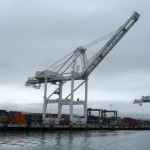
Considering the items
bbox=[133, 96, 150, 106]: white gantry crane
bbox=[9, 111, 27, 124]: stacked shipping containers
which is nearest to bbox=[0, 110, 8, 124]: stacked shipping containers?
bbox=[9, 111, 27, 124]: stacked shipping containers

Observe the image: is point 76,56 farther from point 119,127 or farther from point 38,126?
point 119,127

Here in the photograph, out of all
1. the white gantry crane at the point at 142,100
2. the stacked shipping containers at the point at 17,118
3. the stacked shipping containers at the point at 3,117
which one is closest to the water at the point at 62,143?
the stacked shipping containers at the point at 3,117

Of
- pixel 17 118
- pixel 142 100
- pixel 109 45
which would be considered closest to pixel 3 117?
pixel 17 118

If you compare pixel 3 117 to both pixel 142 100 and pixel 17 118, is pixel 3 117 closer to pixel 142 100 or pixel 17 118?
pixel 17 118

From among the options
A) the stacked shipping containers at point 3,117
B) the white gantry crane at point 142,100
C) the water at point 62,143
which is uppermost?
the white gantry crane at point 142,100

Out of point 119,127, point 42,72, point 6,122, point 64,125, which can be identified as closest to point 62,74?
point 42,72

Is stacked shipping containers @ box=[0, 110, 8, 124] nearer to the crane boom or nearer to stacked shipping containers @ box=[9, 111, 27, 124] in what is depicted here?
stacked shipping containers @ box=[9, 111, 27, 124]

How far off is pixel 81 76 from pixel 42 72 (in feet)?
32.5

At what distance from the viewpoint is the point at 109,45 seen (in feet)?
267

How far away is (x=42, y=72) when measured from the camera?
3314 inches

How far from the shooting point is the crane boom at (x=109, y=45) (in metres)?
80.2

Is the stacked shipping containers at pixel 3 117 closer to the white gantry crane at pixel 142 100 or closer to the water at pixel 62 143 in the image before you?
the water at pixel 62 143

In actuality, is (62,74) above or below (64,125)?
above

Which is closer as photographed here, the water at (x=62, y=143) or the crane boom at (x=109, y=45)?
the water at (x=62, y=143)
